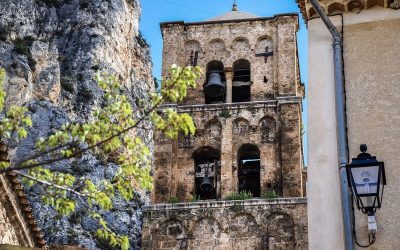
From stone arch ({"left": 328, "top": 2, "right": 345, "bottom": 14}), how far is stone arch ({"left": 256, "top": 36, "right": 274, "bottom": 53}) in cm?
1488

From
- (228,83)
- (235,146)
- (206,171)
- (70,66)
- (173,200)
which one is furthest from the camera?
(70,66)

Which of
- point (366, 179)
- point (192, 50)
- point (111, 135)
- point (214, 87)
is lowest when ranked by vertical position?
point (366, 179)

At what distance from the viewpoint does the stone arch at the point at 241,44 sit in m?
25.0

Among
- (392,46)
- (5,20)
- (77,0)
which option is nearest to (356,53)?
(392,46)

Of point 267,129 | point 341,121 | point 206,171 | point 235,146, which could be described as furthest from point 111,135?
point 267,129

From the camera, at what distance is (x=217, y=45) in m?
25.1

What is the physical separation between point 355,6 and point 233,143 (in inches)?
518

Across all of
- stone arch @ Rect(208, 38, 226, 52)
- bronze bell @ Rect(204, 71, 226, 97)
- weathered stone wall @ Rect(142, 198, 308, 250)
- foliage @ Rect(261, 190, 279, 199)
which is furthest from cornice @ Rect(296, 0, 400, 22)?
stone arch @ Rect(208, 38, 226, 52)

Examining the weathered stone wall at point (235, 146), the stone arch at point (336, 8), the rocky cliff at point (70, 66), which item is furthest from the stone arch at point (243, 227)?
the rocky cliff at point (70, 66)

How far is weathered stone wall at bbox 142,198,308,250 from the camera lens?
2041 centimetres

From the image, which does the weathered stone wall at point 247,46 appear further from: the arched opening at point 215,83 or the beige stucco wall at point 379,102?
the beige stucco wall at point 379,102

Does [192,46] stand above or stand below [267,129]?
above

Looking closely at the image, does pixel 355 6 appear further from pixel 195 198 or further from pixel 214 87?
pixel 214 87

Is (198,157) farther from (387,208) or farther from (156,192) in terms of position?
(387,208)
